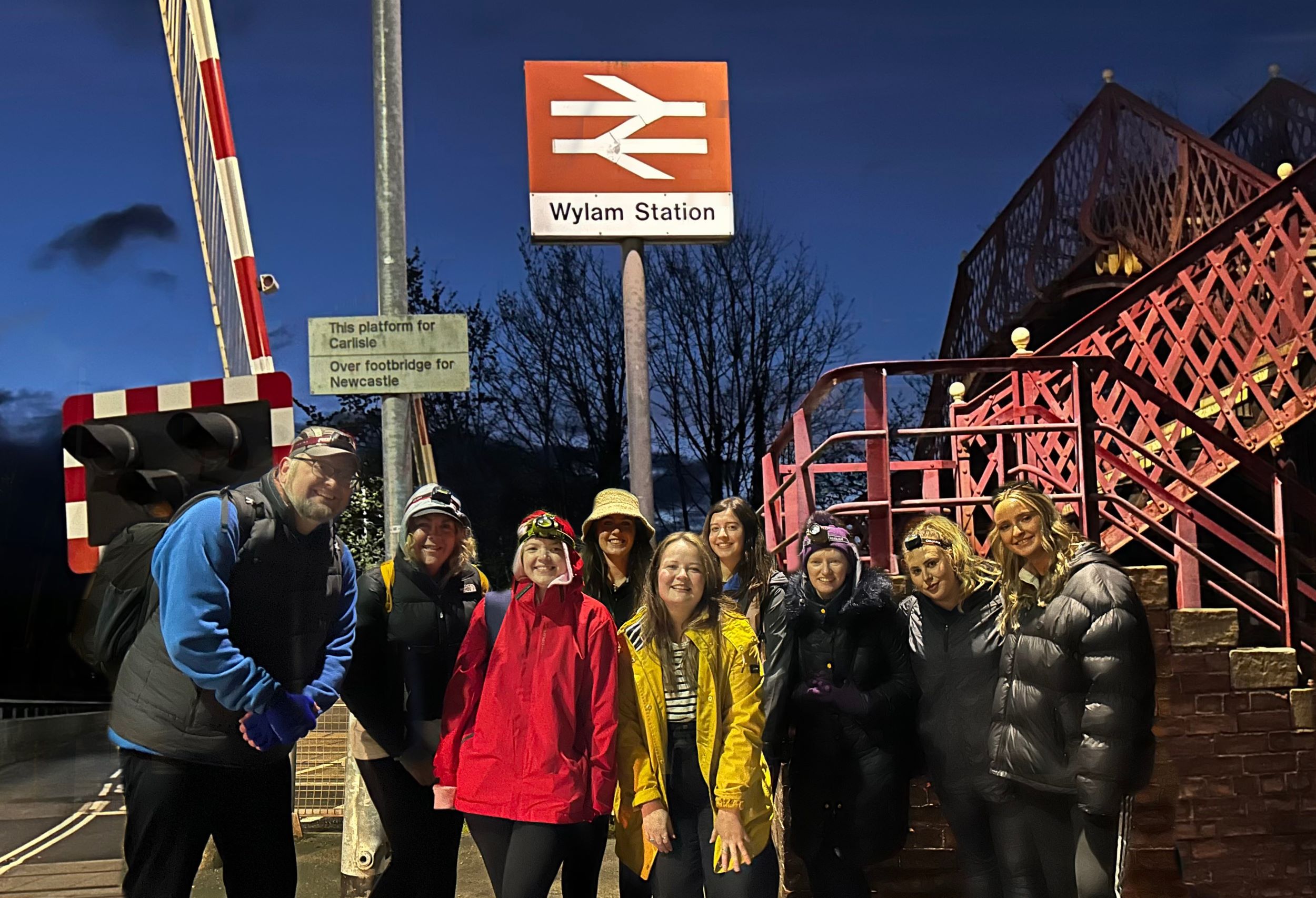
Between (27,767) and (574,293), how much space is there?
1145 centimetres

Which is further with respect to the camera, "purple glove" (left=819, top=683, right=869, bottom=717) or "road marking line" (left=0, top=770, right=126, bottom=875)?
"road marking line" (left=0, top=770, right=126, bottom=875)

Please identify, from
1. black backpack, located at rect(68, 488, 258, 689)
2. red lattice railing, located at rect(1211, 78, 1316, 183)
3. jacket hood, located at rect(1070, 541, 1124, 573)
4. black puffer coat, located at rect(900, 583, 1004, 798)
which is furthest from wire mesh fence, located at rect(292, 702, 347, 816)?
red lattice railing, located at rect(1211, 78, 1316, 183)

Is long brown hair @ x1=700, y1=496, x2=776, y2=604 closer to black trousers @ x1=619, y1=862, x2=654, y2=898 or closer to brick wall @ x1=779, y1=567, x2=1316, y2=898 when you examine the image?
brick wall @ x1=779, y1=567, x2=1316, y2=898

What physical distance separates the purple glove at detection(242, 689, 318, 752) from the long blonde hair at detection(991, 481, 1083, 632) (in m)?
2.32

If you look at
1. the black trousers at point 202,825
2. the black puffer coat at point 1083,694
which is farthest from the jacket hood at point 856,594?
the black trousers at point 202,825

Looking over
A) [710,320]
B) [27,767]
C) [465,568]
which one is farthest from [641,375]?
[27,767]

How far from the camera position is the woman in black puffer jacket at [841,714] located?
406 centimetres

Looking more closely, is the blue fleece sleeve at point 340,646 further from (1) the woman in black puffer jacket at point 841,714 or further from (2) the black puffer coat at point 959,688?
(2) the black puffer coat at point 959,688

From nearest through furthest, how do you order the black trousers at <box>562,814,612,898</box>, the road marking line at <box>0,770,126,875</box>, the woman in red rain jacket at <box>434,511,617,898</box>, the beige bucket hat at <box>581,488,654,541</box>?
the woman in red rain jacket at <box>434,511,617,898</box> → the black trousers at <box>562,814,612,898</box> → the beige bucket hat at <box>581,488,654,541</box> → the road marking line at <box>0,770,126,875</box>

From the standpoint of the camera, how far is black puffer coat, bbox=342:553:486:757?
404 centimetres

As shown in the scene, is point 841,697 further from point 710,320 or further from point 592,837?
point 710,320

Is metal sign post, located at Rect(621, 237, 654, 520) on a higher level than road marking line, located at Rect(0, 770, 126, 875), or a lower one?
higher

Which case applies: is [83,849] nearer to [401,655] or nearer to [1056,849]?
[401,655]

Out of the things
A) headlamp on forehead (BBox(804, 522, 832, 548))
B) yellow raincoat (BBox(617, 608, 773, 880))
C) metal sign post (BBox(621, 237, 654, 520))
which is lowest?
yellow raincoat (BBox(617, 608, 773, 880))
